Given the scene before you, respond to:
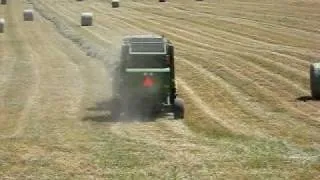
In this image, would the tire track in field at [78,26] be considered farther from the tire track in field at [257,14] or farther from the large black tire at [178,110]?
→ the large black tire at [178,110]

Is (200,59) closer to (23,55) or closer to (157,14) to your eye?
(23,55)

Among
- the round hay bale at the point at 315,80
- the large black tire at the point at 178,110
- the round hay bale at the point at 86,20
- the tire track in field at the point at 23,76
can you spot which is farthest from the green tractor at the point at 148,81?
the round hay bale at the point at 86,20

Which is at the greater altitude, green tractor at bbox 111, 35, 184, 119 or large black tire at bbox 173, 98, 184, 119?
green tractor at bbox 111, 35, 184, 119

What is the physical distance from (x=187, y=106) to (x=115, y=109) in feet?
7.42

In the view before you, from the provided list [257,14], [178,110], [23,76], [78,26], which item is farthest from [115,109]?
[257,14]

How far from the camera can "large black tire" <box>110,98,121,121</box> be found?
64.8ft

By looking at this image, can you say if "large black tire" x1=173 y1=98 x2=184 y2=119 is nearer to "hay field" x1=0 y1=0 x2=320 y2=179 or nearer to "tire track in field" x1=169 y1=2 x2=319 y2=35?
"hay field" x1=0 y1=0 x2=320 y2=179

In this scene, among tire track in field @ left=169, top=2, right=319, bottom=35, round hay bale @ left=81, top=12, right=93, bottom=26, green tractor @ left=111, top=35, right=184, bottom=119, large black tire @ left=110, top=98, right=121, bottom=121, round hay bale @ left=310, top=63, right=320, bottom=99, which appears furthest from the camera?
round hay bale @ left=81, top=12, right=93, bottom=26

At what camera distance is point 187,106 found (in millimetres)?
21438

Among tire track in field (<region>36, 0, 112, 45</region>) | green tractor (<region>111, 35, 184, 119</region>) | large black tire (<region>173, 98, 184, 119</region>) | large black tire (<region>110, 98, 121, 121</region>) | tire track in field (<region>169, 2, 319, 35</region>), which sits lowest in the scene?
tire track in field (<region>36, 0, 112, 45</region>)

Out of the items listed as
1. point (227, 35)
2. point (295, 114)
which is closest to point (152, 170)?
point (295, 114)

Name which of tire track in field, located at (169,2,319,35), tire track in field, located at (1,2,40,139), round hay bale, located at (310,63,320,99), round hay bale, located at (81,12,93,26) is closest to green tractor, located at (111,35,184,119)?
tire track in field, located at (1,2,40,139)

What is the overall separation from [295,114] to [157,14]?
35993 mm

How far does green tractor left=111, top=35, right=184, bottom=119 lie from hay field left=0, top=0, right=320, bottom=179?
0.70 m
